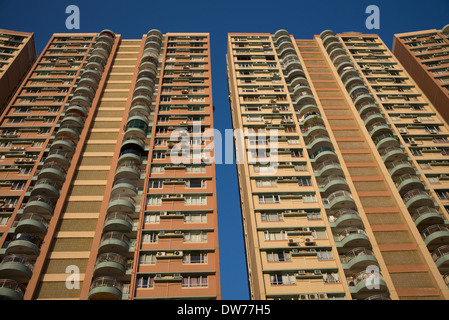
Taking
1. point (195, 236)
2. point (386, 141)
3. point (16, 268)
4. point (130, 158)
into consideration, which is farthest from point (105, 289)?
point (386, 141)

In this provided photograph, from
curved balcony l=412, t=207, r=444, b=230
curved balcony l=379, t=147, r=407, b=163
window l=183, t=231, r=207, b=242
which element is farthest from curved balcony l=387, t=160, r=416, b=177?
window l=183, t=231, r=207, b=242

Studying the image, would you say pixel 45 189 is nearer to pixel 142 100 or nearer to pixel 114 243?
pixel 114 243

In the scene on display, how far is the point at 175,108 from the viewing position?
5122 cm

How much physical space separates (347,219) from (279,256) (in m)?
7.24

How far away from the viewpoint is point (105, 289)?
30.8 m

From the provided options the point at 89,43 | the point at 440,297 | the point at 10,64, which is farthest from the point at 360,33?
the point at 10,64

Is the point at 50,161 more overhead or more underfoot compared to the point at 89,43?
more underfoot

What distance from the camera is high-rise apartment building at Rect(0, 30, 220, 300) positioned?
1304 inches

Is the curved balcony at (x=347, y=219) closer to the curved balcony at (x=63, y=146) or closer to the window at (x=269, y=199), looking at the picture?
the window at (x=269, y=199)

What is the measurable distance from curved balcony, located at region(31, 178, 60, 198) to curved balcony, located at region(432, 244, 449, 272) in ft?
114

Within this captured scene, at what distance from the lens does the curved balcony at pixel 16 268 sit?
3177cm

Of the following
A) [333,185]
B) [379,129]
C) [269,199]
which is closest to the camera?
[269,199]
